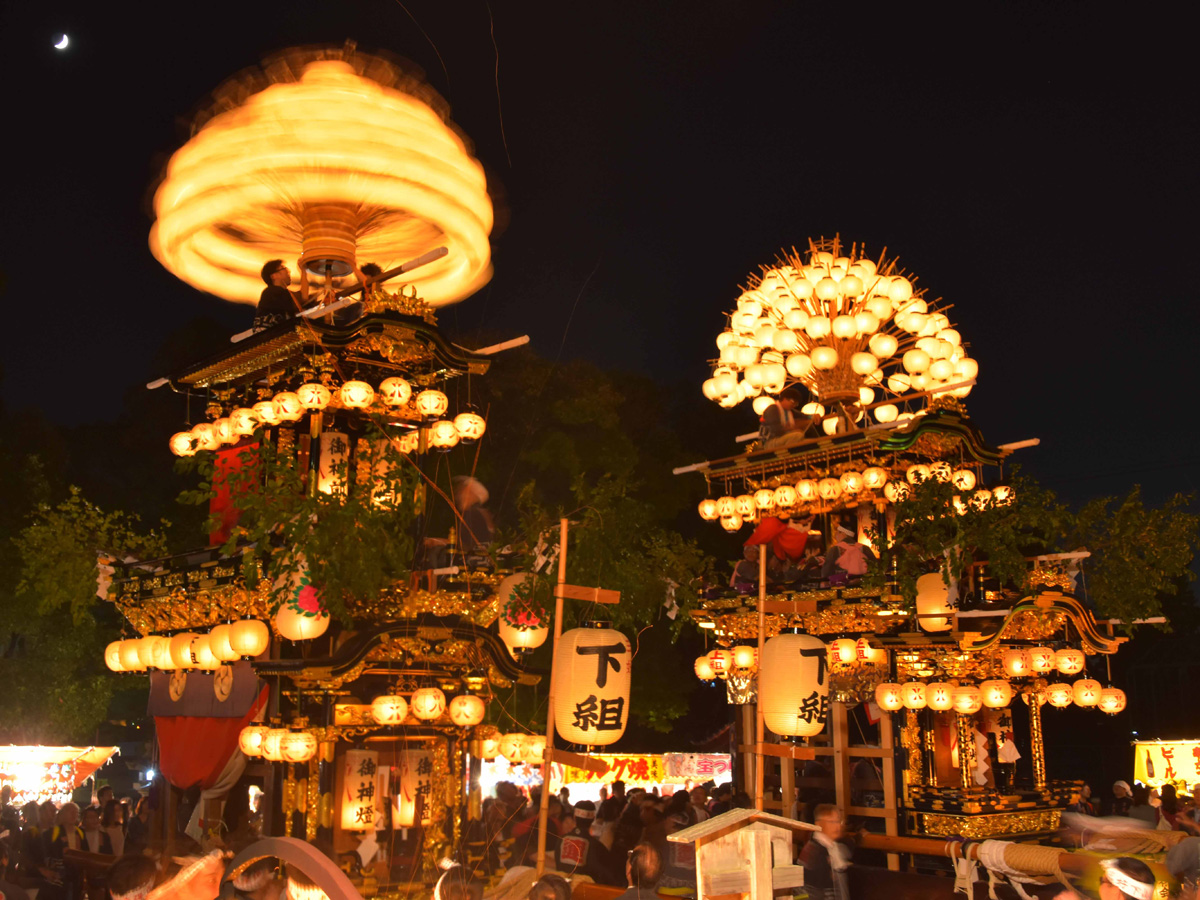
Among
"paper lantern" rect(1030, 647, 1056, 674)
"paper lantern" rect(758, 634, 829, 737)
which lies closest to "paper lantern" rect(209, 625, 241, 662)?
"paper lantern" rect(758, 634, 829, 737)


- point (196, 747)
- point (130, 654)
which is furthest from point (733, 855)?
point (130, 654)

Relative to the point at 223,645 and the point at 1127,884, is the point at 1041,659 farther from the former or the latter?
the point at 223,645

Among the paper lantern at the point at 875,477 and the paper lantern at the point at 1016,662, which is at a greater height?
the paper lantern at the point at 875,477

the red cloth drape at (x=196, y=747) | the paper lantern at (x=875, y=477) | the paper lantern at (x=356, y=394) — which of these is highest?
the paper lantern at (x=875, y=477)

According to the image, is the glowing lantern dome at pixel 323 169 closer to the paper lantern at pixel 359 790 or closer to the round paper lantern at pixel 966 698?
the paper lantern at pixel 359 790

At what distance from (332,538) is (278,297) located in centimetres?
422

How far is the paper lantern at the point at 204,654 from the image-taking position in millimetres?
10719

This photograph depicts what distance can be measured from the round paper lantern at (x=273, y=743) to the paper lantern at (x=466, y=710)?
1.61 metres

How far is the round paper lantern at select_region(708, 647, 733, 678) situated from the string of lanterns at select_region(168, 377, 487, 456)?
18.6 feet

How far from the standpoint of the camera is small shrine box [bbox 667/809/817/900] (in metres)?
5.66

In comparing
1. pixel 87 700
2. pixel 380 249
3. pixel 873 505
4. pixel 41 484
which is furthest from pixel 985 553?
pixel 87 700

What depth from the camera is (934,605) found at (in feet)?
43.3

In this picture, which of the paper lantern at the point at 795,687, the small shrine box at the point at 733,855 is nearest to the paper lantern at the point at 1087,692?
the paper lantern at the point at 795,687

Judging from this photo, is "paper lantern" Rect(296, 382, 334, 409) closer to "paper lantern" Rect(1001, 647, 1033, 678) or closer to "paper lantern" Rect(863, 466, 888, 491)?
→ "paper lantern" Rect(863, 466, 888, 491)
